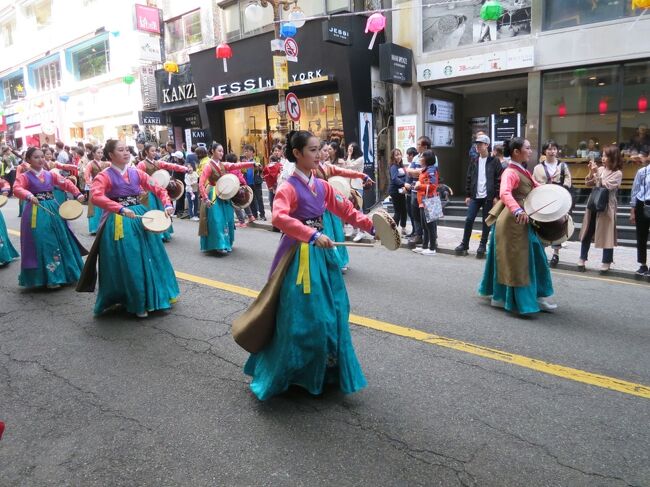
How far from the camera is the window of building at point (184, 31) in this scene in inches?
731

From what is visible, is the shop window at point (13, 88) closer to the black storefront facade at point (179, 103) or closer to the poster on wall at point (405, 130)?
the black storefront facade at point (179, 103)

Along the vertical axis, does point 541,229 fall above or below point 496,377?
above

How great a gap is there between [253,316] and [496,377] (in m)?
1.87

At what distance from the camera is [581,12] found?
422 inches

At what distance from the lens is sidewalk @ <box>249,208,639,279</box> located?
7.13 metres

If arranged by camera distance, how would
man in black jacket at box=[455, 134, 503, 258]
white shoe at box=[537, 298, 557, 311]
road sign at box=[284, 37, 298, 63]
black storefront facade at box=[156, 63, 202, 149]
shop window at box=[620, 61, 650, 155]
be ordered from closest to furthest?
white shoe at box=[537, 298, 557, 311] < man in black jacket at box=[455, 134, 503, 258] < shop window at box=[620, 61, 650, 155] < road sign at box=[284, 37, 298, 63] < black storefront facade at box=[156, 63, 202, 149]

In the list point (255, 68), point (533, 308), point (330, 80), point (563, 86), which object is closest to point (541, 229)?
point (533, 308)

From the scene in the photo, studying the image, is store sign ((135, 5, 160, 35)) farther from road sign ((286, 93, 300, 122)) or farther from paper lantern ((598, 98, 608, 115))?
paper lantern ((598, 98, 608, 115))

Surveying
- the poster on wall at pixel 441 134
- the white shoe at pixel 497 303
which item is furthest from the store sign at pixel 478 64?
the white shoe at pixel 497 303

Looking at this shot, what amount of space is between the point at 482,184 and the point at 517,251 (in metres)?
3.37

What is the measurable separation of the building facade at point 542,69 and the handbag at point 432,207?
4.53 meters

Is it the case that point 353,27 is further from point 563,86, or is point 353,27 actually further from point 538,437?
point 538,437

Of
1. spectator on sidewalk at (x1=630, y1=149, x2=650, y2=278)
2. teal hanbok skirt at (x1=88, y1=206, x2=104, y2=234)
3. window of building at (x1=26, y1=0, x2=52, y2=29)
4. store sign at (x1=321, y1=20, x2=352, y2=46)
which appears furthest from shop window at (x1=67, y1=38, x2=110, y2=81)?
spectator on sidewalk at (x1=630, y1=149, x2=650, y2=278)

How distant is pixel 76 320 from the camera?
5.30 meters
